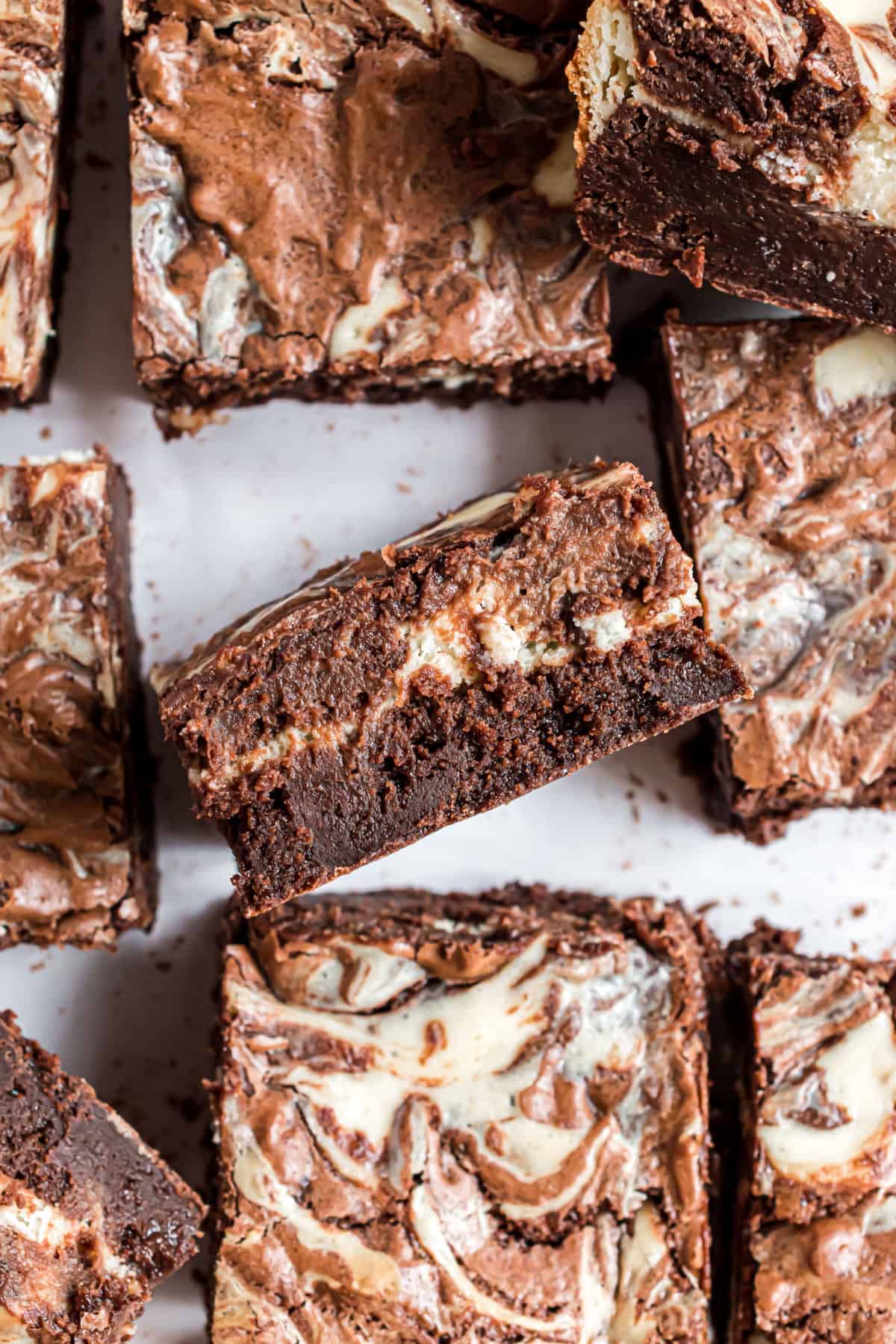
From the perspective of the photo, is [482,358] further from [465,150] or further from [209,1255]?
[209,1255]

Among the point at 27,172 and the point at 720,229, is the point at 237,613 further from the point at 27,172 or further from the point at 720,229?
the point at 720,229

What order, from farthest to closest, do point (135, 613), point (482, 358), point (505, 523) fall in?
point (135, 613) → point (482, 358) → point (505, 523)

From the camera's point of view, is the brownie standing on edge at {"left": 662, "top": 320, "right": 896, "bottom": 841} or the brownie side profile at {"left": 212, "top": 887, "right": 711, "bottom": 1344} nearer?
the brownie side profile at {"left": 212, "top": 887, "right": 711, "bottom": 1344}

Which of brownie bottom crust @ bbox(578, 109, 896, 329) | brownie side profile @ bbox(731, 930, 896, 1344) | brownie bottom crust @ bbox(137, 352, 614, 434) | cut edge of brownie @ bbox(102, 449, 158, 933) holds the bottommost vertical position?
A: brownie side profile @ bbox(731, 930, 896, 1344)

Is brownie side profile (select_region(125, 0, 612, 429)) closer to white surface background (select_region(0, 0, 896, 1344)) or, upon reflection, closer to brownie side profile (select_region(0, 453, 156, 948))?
white surface background (select_region(0, 0, 896, 1344))

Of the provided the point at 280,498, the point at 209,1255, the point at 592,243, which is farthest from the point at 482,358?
the point at 209,1255

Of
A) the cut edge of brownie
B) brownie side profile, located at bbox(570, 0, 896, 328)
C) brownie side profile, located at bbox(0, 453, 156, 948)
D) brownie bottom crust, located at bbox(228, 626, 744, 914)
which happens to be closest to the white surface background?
the cut edge of brownie
